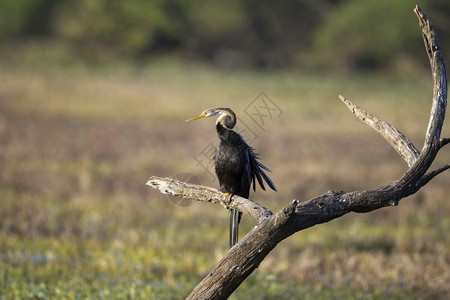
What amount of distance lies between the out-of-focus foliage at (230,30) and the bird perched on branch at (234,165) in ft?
133

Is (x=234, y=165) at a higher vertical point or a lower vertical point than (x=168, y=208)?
lower

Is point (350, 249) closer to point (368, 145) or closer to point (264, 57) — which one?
point (368, 145)

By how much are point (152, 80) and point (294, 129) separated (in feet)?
49.1

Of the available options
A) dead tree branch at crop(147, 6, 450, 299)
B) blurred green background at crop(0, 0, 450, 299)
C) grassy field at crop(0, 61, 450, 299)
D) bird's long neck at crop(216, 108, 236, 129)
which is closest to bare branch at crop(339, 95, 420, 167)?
dead tree branch at crop(147, 6, 450, 299)

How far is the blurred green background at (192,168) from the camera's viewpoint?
8203 millimetres

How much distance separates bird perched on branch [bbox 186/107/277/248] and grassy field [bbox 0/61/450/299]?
421mm

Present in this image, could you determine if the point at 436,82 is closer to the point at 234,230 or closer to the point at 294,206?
the point at 294,206

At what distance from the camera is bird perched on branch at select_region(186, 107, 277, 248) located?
12.4 feet

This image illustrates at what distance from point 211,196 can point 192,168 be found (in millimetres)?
11391

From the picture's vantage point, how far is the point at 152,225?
11.1 m

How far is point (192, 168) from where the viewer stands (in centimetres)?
1571

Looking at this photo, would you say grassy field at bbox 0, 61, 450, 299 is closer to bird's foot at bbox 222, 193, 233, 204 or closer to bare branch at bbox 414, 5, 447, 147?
bird's foot at bbox 222, 193, 233, 204

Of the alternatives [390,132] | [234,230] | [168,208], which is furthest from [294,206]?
[168,208]

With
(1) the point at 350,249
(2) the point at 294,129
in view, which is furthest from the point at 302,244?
(2) the point at 294,129
